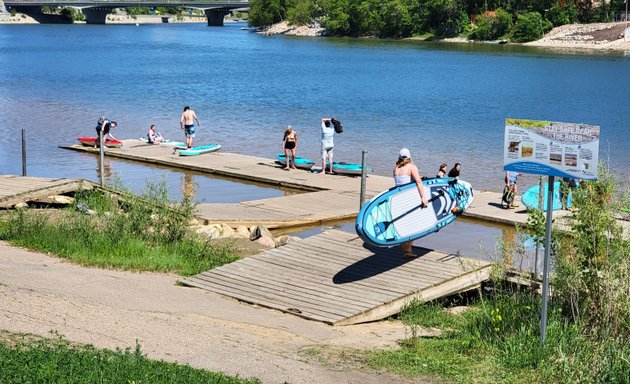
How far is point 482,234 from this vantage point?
74.4 feet

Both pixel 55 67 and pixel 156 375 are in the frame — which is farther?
pixel 55 67

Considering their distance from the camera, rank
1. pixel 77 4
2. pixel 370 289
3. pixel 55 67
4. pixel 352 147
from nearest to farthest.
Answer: pixel 370 289, pixel 352 147, pixel 55 67, pixel 77 4

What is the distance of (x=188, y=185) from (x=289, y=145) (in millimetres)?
3273

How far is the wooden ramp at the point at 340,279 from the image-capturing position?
14242 millimetres

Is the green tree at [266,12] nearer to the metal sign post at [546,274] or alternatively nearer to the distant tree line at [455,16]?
the distant tree line at [455,16]

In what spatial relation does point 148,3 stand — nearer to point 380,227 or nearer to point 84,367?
point 380,227

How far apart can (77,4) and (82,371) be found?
197550 mm

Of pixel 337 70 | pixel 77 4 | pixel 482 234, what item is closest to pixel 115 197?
pixel 482 234

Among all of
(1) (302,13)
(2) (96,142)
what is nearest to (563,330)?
(2) (96,142)

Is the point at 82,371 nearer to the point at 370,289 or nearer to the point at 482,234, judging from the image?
the point at 370,289

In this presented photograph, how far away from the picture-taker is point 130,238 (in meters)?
16.9

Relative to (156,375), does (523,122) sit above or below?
above

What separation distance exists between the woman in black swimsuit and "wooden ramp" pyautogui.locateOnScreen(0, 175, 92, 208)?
8.53 metres

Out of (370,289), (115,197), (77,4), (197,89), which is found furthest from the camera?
(77,4)
